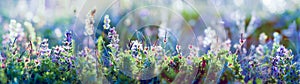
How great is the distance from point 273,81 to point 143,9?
1.75 metres

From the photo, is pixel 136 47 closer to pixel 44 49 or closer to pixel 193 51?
pixel 193 51

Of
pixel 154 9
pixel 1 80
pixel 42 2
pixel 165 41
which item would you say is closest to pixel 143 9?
pixel 154 9

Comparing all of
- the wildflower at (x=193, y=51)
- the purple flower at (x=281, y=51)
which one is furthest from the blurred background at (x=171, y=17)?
the purple flower at (x=281, y=51)

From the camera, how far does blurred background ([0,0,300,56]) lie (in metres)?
4.26

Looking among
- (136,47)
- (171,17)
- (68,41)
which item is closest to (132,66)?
(136,47)

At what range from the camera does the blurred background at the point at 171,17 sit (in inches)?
168

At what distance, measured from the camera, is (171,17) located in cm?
457

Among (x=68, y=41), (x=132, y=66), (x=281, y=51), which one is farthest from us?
(x=281, y=51)

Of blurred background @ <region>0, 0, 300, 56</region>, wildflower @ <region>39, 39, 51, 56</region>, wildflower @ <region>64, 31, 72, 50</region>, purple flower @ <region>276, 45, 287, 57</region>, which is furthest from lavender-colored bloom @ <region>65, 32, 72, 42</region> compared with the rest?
purple flower @ <region>276, 45, 287, 57</region>

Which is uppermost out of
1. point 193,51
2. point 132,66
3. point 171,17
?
point 171,17

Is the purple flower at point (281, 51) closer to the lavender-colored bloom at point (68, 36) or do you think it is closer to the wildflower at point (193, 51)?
the wildflower at point (193, 51)

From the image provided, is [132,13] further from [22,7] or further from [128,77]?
[128,77]

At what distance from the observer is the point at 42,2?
4.92m

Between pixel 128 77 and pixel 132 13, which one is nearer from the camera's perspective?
pixel 128 77
